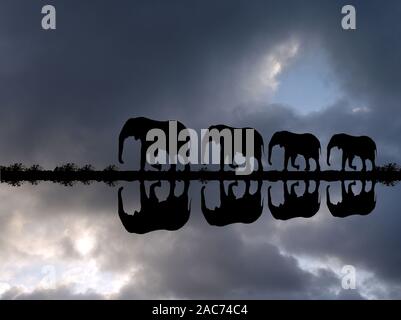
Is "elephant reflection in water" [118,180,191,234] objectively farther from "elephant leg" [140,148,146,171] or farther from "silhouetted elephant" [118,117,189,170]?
"silhouetted elephant" [118,117,189,170]

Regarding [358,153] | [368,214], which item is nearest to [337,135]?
[358,153]

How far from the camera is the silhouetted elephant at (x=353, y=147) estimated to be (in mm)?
11141

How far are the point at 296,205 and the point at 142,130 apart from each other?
10.1 feet

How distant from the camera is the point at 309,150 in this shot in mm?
10828

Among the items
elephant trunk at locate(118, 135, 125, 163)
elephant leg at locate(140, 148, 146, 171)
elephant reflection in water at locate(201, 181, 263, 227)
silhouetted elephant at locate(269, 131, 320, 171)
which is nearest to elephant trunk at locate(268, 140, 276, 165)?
silhouetted elephant at locate(269, 131, 320, 171)

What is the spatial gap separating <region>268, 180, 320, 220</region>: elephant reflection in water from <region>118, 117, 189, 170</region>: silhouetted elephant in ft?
5.95

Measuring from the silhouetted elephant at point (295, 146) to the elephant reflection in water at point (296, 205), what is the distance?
850 mm

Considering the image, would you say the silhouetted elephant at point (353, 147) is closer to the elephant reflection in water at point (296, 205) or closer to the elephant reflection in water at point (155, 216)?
the elephant reflection in water at point (296, 205)

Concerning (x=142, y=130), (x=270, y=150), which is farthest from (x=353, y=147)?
(x=142, y=130)

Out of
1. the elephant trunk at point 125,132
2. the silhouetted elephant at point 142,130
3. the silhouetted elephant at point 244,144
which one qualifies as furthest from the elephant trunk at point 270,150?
the elephant trunk at point 125,132

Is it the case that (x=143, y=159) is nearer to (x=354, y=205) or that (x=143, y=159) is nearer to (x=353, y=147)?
(x=354, y=205)

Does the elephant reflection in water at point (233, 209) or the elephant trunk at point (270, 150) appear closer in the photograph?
the elephant reflection in water at point (233, 209)

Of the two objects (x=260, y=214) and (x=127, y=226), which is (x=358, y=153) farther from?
(x=127, y=226)

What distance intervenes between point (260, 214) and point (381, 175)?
110 inches
